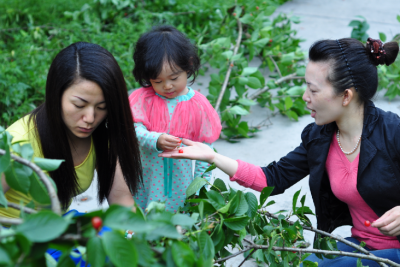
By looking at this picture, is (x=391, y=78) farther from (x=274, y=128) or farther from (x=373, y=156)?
(x=373, y=156)

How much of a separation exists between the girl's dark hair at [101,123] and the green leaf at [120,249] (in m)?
0.86

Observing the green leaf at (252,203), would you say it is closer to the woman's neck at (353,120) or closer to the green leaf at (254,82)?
the woman's neck at (353,120)

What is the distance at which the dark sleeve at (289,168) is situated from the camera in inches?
72.2

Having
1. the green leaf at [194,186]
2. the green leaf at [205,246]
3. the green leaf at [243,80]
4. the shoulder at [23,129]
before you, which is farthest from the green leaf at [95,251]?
the green leaf at [243,80]

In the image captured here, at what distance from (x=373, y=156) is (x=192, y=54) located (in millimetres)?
890

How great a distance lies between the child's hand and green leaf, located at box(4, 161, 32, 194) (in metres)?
0.88

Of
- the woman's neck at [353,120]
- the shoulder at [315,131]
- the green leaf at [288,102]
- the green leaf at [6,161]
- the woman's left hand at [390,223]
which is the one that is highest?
the green leaf at [6,161]

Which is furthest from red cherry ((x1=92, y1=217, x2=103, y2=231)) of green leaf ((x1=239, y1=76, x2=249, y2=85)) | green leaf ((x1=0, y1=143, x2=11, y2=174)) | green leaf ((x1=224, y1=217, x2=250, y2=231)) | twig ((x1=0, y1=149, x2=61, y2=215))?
green leaf ((x1=239, y1=76, x2=249, y2=85))

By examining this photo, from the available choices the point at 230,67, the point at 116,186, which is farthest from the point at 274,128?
the point at 116,186

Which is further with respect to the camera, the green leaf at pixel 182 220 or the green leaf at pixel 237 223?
the green leaf at pixel 237 223

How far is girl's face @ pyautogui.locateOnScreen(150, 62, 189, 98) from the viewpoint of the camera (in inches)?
70.4

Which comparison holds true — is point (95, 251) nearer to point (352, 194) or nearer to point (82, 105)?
point (82, 105)

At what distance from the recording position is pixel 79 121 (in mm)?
1485

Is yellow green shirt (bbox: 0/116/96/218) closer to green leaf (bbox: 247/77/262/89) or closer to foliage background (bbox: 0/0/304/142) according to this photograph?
foliage background (bbox: 0/0/304/142)
